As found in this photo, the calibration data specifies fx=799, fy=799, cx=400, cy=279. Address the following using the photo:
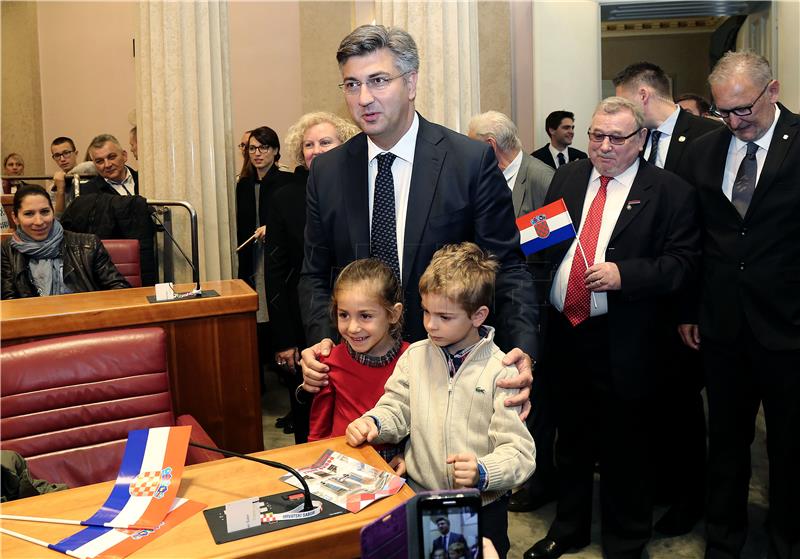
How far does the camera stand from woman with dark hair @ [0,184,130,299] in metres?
4.09

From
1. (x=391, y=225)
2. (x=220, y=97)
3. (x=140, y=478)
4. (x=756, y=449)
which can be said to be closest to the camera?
(x=140, y=478)

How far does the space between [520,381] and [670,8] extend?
4728 mm

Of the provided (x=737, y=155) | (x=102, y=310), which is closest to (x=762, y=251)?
(x=737, y=155)

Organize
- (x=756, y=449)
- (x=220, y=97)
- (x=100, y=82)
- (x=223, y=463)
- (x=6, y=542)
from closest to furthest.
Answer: (x=6, y=542) → (x=223, y=463) → (x=756, y=449) → (x=220, y=97) → (x=100, y=82)

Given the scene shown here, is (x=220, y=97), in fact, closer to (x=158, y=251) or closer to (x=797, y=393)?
(x=158, y=251)

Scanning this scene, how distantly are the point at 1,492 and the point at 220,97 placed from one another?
355cm

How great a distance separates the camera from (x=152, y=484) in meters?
1.73

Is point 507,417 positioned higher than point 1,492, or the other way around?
point 507,417

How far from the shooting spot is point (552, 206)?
2887 millimetres

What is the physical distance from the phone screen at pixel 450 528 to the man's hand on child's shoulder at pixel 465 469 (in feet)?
2.09

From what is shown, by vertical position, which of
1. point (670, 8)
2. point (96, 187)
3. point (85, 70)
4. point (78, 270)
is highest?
point (85, 70)

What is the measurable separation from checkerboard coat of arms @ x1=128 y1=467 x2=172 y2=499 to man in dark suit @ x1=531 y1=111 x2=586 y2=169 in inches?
177

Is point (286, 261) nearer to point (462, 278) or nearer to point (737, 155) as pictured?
point (462, 278)

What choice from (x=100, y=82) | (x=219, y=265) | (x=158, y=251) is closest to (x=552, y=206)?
(x=219, y=265)
